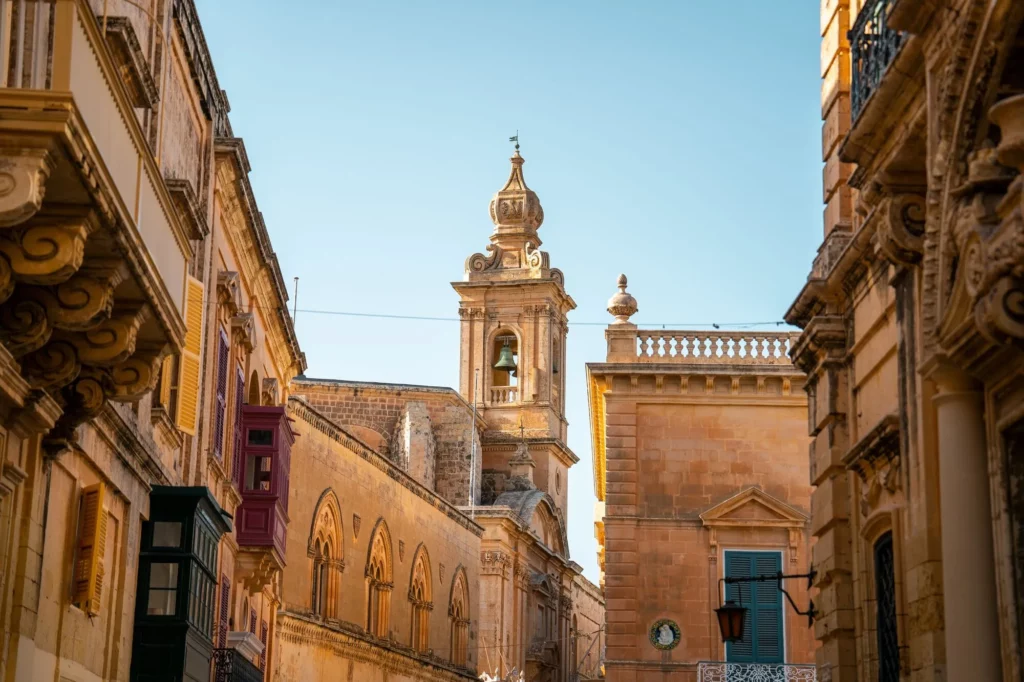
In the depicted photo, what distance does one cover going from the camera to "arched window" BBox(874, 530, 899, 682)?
1286 cm

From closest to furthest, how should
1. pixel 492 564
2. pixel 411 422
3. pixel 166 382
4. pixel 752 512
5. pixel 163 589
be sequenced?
pixel 163 589 < pixel 166 382 < pixel 752 512 < pixel 492 564 < pixel 411 422

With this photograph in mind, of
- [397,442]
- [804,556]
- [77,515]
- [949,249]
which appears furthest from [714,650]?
[397,442]

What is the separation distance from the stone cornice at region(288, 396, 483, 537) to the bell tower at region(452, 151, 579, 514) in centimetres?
1291

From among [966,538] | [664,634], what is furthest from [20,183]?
[664,634]

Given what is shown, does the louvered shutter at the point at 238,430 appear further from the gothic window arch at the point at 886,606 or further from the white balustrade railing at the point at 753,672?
the gothic window arch at the point at 886,606

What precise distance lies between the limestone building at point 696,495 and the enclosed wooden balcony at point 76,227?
17.5 metres

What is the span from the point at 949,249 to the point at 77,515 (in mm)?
6525

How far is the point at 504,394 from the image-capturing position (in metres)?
60.8

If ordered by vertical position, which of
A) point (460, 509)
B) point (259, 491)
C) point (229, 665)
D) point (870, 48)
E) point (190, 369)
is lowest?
point (229, 665)

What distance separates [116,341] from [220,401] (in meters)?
9.66

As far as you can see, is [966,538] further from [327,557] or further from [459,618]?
[459,618]

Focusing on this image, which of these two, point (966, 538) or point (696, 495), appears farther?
point (696, 495)

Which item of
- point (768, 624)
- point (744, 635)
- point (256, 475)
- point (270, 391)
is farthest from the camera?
point (768, 624)

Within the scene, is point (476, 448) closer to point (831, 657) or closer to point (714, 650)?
point (714, 650)
